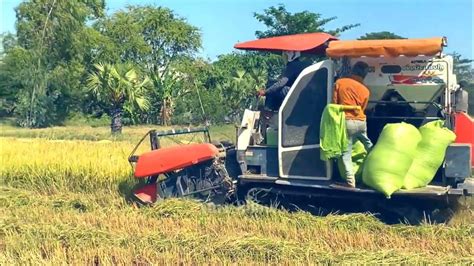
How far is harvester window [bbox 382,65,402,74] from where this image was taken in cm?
718

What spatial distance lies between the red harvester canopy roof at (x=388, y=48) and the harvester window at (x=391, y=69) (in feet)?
1.59

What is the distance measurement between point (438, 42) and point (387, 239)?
2026 millimetres

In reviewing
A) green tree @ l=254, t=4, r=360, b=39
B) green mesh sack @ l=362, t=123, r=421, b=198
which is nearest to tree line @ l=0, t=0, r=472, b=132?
green tree @ l=254, t=4, r=360, b=39

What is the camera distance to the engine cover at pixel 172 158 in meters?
7.67

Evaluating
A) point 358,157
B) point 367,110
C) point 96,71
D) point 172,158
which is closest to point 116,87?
point 96,71

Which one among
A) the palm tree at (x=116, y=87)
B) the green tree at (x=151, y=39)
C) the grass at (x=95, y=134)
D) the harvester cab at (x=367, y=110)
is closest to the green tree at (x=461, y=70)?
the harvester cab at (x=367, y=110)

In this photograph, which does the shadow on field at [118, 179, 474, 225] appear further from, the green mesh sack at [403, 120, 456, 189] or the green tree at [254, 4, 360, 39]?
the green tree at [254, 4, 360, 39]

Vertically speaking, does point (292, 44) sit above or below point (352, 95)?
above

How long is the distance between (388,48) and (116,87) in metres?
20.7

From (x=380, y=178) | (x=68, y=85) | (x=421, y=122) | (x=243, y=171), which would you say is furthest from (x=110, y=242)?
(x=68, y=85)

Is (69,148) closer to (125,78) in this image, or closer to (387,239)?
(387,239)

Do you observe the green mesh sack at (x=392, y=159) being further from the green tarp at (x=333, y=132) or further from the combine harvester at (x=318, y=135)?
the green tarp at (x=333, y=132)

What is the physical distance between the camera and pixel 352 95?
269 inches

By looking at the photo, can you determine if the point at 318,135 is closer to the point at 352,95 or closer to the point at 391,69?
the point at 352,95
